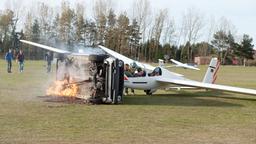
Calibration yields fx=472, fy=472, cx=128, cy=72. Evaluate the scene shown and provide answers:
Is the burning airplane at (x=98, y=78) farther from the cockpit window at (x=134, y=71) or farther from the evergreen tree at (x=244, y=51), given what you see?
the evergreen tree at (x=244, y=51)

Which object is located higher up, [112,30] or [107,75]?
[112,30]

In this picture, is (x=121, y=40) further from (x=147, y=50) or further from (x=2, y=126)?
(x=2, y=126)

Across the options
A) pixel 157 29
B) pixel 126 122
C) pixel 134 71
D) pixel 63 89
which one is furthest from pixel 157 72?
pixel 157 29

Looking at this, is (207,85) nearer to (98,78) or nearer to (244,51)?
(98,78)

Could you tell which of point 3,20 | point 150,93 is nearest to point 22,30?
point 3,20

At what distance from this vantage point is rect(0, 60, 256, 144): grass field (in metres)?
9.59

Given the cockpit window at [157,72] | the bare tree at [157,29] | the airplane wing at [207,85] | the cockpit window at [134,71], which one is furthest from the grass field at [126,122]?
the bare tree at [157,29]

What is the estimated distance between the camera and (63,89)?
58.8 feet

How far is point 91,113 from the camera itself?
13438 millimetres

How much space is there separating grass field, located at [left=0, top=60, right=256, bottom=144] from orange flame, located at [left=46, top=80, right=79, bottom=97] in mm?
856

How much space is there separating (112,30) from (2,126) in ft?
320

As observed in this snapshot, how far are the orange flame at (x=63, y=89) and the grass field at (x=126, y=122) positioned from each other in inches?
33.7

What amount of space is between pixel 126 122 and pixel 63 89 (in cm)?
653

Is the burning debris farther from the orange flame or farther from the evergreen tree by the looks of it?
the evergreen tree
